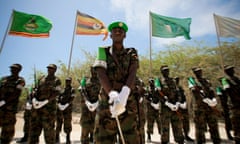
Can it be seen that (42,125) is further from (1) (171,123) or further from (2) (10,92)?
(1) (171,123)

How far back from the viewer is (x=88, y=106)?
5.66 m

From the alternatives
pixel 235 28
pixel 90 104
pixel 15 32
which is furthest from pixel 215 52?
pixel 15 32

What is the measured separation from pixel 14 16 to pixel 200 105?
8806mm

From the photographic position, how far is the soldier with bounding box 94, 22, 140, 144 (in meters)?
2.34

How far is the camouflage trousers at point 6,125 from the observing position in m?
4.83

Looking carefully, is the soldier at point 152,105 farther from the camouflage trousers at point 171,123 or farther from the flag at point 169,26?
the flag at point 169,26

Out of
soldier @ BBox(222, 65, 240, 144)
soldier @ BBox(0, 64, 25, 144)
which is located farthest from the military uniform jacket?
soldier @ BBox(222, 65, 240, 144)

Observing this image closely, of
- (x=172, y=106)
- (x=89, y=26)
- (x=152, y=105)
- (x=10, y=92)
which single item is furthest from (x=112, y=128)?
(x=89, y=26)

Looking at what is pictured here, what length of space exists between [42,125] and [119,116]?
11.1 feet

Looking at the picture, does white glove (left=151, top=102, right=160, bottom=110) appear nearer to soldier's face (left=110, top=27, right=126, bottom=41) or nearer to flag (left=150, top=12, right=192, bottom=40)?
flag (left=150, top=12, right=192, bottom=40)

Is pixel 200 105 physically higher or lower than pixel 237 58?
lower

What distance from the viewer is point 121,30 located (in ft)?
8.84

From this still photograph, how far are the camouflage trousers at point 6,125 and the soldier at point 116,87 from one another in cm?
376

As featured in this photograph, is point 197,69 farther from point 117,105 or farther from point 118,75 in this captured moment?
point 117,105
